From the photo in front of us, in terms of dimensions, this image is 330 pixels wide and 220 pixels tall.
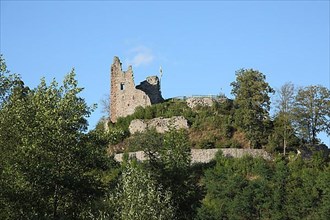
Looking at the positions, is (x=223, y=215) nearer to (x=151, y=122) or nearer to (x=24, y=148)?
(x=151, y=122)

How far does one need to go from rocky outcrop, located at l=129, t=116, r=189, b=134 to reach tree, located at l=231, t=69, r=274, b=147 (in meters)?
6.24

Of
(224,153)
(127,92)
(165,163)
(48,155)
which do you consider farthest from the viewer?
(127,92)

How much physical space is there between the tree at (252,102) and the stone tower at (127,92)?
1295 centimetres

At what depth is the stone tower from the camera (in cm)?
8212

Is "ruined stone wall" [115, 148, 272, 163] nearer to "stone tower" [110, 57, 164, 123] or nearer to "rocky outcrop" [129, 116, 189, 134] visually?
"rocky outcrop" [129, 116, 189, 134]

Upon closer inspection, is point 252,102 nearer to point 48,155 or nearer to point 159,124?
point 159,124

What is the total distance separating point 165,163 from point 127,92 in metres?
27.9

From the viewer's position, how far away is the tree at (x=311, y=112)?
7081cm

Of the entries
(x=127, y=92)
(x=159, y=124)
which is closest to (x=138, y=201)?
(x=159, y=124)

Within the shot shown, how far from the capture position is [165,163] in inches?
2210

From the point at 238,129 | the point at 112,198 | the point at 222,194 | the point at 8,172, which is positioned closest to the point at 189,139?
the point at 238,129

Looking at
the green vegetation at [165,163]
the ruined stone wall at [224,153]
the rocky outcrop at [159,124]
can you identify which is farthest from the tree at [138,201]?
the rocky outcrop at [159,124]

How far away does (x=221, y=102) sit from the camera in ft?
260

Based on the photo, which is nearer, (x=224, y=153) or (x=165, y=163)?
(x=165, y=163)
